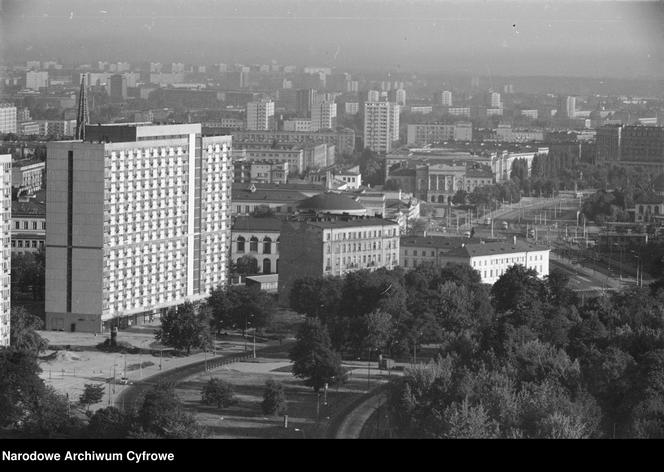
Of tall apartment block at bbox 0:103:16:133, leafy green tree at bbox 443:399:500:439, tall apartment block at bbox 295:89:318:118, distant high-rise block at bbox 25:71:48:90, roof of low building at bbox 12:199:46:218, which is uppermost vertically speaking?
distant high-rise block at bbox 25:71:48:90

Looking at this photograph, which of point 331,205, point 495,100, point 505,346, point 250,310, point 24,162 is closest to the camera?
point 505,346

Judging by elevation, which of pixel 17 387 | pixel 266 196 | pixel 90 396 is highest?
pixel 266 196

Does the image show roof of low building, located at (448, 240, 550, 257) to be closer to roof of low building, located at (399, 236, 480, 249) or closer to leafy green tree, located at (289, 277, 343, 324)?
roof of low building, located at (399, 236, 480, 249)

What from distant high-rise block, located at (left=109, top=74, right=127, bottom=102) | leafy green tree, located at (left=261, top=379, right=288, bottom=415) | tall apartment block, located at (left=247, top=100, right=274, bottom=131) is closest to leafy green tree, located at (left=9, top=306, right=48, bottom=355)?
leafy green tree, located at (left=261, top=379, right=288, bottom=415)

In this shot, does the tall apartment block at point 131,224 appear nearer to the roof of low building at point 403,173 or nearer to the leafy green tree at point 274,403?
the leafy green tree at point 274,403

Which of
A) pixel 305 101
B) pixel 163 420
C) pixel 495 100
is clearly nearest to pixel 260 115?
pixel 305 101

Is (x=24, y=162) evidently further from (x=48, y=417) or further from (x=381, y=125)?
(x=381, y=125)
